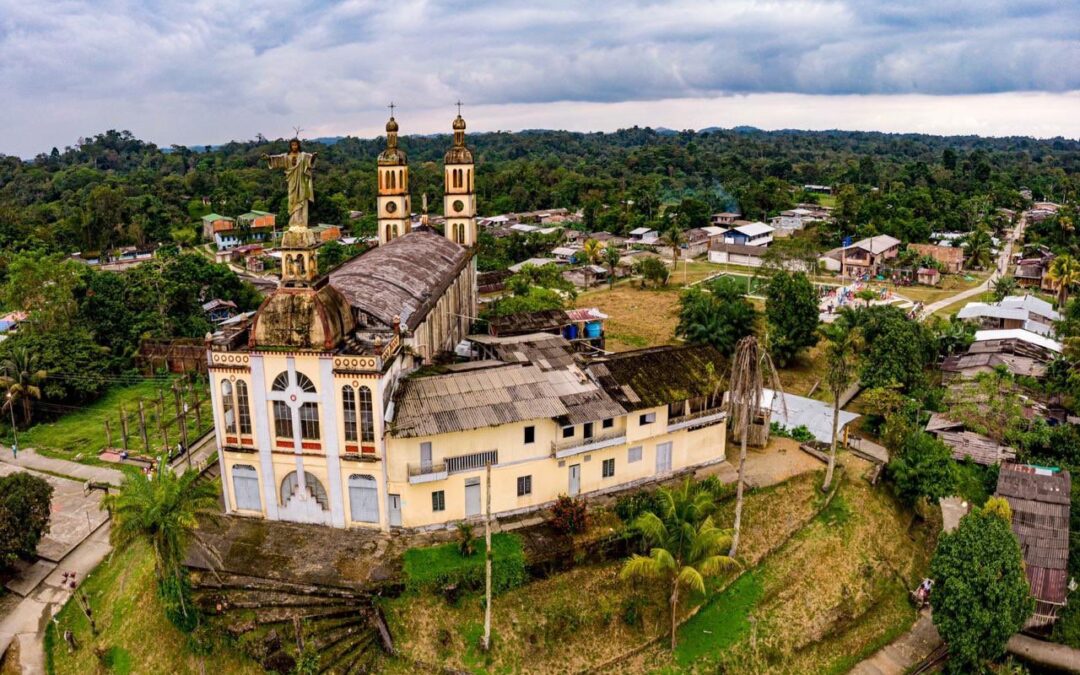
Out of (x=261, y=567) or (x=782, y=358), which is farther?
(x=782, y=358)

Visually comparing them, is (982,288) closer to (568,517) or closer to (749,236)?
(749,236)

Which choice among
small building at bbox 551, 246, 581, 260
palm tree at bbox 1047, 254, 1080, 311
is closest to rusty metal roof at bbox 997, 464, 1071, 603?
palm tree at bbox 1047, 254, 1080, 311

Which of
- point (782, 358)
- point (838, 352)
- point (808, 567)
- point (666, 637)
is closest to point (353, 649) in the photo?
point (666, 637)

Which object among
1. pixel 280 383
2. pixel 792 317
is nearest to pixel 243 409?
pixel 280 383

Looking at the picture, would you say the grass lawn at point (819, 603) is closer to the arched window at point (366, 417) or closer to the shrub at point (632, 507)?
the shrub at point (632, 507)

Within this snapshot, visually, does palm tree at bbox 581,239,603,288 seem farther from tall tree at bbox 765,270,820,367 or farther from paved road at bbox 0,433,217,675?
paved road at bbox 0,433,217,675

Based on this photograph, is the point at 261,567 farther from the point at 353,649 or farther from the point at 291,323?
the point at 291,323
